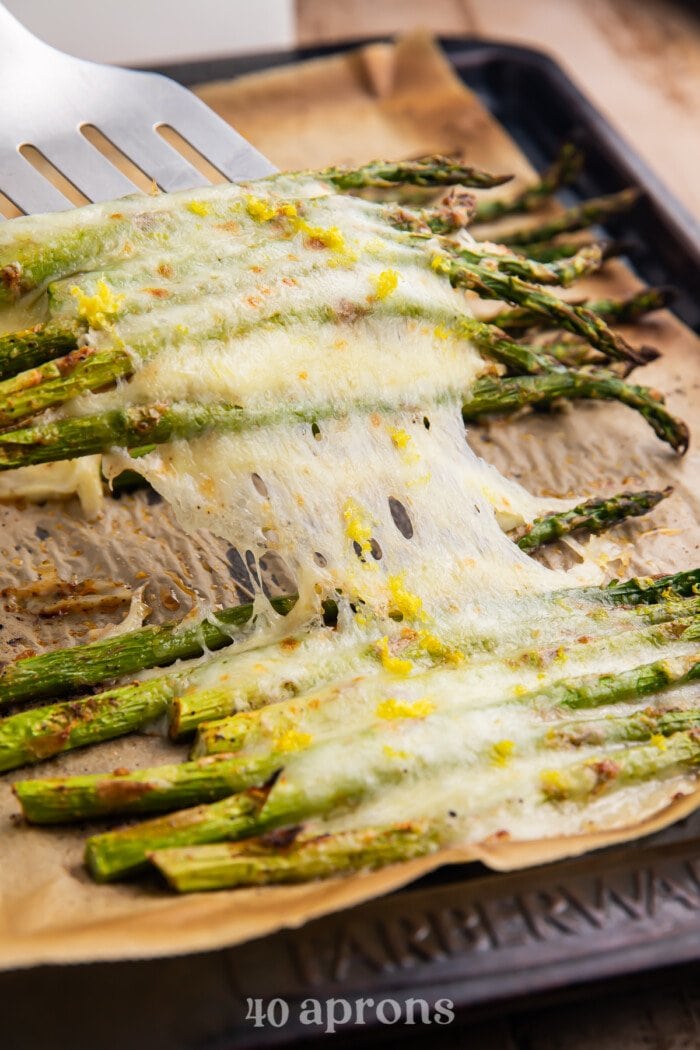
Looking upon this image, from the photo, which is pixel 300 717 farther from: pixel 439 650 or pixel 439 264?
pixel 439 264

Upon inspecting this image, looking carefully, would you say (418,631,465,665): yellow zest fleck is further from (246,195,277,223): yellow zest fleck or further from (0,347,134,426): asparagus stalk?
(246,195,277,223): yellow zest fleck

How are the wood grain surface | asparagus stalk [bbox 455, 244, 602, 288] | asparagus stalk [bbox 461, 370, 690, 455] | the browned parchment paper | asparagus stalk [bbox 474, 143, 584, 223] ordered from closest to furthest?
the browned parchment paper < asparagus stalk [bbox 455, 244, 602, 288] < asparagus stalk [bbox 461, 370, 690, 455] < asparagus stalk [bbox 474, 143, 584, 223] < the wood grain surface

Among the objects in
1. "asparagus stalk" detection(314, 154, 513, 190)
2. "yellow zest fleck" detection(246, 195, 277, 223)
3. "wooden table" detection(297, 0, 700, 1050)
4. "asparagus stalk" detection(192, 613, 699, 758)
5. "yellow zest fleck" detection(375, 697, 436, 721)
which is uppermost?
"wooden table" detection(297, 0, 700, 1050)

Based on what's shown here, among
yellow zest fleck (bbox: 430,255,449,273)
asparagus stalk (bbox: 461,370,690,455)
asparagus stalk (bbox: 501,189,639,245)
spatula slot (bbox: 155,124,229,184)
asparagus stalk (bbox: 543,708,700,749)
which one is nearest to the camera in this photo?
asparagus stalk (bbox: 543,708,700,749)

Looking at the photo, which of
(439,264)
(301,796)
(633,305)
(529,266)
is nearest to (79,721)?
(301,796)

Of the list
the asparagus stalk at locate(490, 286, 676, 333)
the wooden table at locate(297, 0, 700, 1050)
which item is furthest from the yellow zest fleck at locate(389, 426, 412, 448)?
the wooden table at locate(297, 0, 700, 1050)

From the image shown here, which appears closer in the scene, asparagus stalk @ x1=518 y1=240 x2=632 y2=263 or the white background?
asparagus stalk @ x1=518 y1=240 x2=632 y2=263

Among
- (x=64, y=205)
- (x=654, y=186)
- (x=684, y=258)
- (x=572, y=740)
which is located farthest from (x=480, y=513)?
(x=654, y=186)

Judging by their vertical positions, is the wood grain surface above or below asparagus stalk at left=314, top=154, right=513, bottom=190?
above
